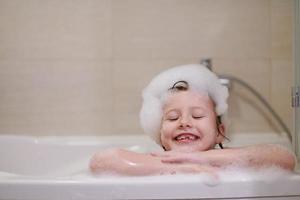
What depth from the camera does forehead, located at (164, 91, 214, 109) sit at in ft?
3.04

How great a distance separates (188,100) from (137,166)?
27 cm

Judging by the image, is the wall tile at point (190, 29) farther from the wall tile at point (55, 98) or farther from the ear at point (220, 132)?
the ear at point (220, 132)

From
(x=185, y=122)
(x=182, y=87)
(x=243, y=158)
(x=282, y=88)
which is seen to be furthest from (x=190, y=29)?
(x=243, y=158)

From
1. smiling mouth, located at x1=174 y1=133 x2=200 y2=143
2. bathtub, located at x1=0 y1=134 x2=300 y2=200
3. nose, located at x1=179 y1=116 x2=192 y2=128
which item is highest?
nose, located at x1=179 y1=116 x2=192 y2=128

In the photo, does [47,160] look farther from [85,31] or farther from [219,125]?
[219,125]

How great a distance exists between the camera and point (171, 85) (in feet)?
3.33

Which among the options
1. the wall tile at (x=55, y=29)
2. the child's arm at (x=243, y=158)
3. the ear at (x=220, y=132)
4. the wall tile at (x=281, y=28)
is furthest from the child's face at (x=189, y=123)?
the wall tile at (x=281, y=28)

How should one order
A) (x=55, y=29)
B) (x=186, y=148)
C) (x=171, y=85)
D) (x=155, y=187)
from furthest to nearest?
(x=55, y=29), (x=171, y=85), (x=186, y=148), (x=155, y=187)

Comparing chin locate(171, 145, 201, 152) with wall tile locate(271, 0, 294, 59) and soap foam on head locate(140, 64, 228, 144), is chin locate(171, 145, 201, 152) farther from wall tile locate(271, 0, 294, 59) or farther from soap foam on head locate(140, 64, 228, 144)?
wall tile locate(271, 0, 294, 59)

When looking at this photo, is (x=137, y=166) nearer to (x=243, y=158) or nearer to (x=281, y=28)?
(x=243, y=158)

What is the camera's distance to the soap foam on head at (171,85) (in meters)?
0.99

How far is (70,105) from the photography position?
1510 millimetres

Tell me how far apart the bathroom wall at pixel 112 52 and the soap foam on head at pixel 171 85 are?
47cm

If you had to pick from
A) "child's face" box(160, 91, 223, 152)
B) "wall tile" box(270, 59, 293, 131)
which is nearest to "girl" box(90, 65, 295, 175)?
"child's face" box(160, 91, 223, 152)
